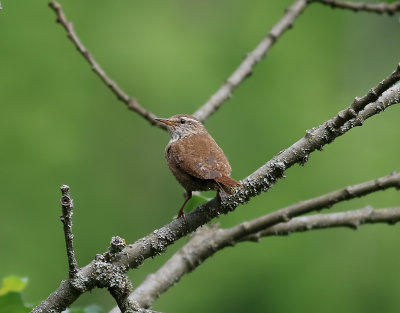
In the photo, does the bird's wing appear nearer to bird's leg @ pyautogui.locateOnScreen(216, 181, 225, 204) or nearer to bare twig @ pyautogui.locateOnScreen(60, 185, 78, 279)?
bird's leg @ pyautogui.locateOnScreen(216, 181, 225, 204)

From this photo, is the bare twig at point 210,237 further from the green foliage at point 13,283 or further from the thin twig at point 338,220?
the green foliage at point 13,283

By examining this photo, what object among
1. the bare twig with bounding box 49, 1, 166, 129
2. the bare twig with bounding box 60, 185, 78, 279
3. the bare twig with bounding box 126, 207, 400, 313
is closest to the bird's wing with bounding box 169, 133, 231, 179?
the bare twig with bounding box 126, 207, 400, 313

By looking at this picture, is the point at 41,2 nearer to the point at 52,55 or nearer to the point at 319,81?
the point at 52,55

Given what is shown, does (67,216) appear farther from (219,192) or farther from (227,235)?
(227,235)

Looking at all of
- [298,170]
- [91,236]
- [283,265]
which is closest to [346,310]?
[283,265]

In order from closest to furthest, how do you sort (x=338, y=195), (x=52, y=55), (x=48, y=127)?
(x=338, y=195) < (x=48, y=127) < (x=52, y=55)

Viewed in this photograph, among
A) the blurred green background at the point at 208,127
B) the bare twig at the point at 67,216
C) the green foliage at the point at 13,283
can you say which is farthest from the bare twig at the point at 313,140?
the blurred green background at the point at 208,127

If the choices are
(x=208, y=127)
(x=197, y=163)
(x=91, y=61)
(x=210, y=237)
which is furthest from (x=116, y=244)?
(x=208, y=127)
